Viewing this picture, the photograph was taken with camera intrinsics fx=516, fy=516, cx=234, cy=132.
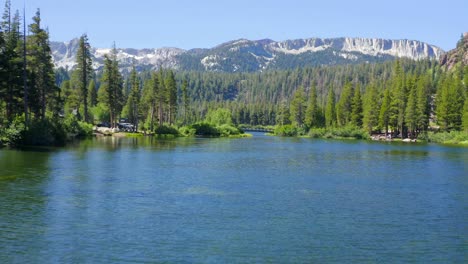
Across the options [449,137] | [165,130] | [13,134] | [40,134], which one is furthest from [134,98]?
[449,137]

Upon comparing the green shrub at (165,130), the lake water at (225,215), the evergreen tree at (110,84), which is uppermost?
the evergreen tree at (110,84)

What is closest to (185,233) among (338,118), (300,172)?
(300,172)

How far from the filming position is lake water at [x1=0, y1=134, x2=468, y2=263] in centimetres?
2023

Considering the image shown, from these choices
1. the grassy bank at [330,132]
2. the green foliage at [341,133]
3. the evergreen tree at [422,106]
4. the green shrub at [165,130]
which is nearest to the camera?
the green shrub at [165,130]

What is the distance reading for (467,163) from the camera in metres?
59.9

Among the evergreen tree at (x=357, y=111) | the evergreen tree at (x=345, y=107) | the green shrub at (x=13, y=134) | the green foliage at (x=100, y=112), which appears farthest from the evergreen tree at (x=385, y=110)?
the green shrub at (x=13, y=134)

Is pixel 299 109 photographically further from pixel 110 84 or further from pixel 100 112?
pixel 110 84

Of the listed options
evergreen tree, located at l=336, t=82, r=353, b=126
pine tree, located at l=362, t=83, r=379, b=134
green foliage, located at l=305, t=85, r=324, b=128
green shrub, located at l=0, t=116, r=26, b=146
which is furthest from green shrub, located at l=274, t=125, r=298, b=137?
green shrub, located at l=0, t=116, r=26, b=146

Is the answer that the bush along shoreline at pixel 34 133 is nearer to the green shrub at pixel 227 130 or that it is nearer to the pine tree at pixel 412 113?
the green shrub at pixel 227 130

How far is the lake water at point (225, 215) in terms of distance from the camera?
66.4 ft

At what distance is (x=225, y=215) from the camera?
88.9 feet

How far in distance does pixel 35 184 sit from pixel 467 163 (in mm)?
47648

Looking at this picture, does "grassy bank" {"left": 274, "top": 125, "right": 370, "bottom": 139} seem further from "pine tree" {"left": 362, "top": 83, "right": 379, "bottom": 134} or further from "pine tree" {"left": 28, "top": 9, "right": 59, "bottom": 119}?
"pine tree" {"left": 28, "top": 9, "right": 59, "bottom": 119}

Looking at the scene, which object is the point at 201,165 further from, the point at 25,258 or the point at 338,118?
the point at 338,118
